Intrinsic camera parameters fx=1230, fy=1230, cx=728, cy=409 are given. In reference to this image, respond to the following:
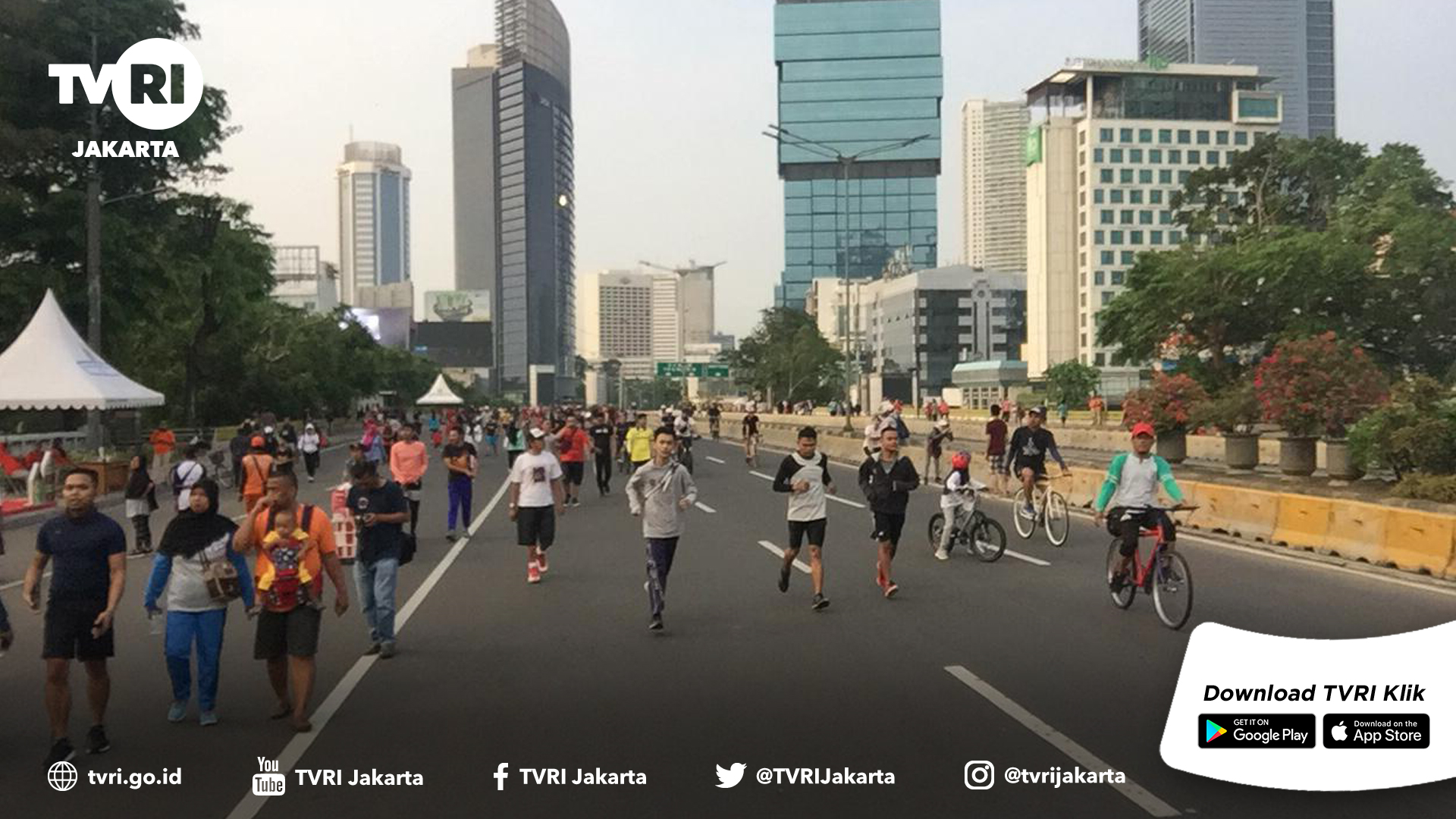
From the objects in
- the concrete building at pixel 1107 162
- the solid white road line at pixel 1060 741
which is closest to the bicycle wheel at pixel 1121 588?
the solid white road line at pixel 1060 741

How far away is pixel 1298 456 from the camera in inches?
1063

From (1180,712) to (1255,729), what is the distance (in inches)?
18.6

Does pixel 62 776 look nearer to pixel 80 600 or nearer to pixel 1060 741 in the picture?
pixel 80 600

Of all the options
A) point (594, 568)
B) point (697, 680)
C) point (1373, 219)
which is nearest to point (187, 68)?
point (594, 568)

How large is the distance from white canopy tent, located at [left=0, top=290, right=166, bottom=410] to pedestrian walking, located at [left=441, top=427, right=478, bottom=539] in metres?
13.6

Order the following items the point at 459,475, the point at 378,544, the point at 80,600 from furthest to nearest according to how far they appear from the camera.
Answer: the point at 459,475, the point at 378,544, the point at 80,600

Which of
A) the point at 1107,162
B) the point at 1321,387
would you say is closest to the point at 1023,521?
the point at 1321,387

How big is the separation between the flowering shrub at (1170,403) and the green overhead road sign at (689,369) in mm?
73074

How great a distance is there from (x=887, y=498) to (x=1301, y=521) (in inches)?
271

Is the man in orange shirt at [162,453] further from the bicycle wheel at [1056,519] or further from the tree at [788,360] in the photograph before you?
the tree at [788,360]

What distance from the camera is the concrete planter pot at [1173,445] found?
32.5m

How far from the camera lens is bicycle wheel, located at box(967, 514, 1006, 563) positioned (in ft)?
47.5

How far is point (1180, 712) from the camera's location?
5.84 meters

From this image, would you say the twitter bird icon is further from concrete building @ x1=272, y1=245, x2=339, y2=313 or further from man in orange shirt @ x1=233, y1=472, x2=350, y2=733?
concrete building @ x1=272, y1=245, x2=339, y2=313
